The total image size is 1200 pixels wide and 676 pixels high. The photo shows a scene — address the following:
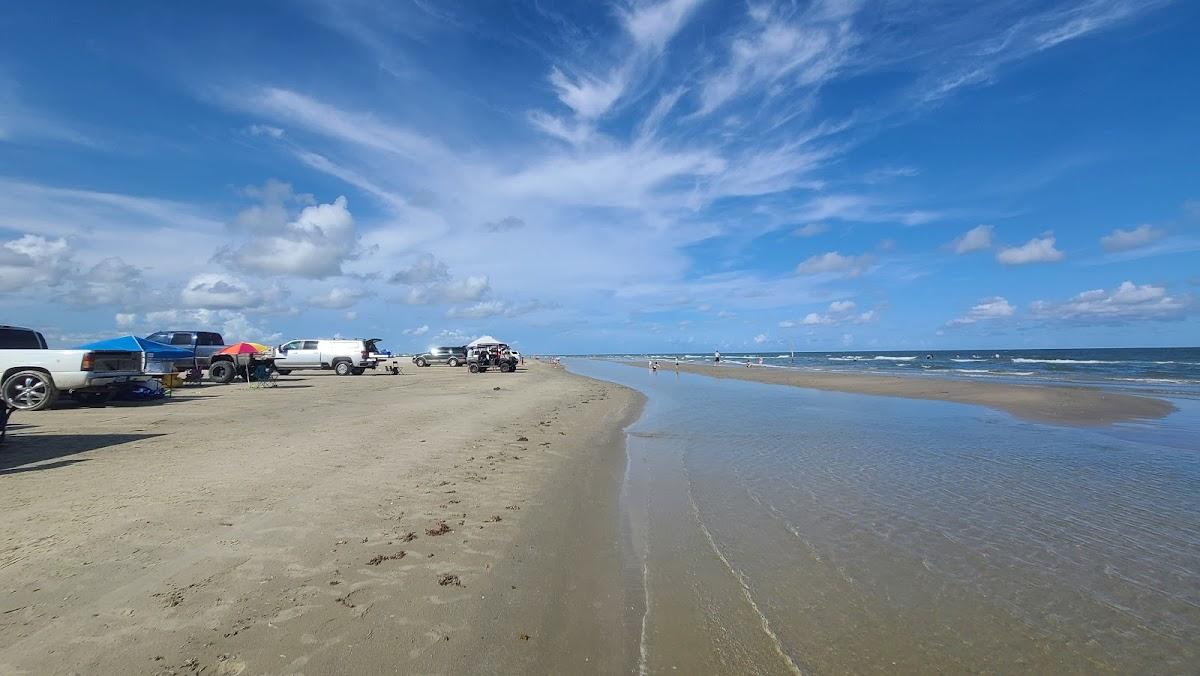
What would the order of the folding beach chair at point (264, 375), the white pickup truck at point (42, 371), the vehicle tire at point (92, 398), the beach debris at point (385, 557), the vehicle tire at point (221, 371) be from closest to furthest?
the beach debris at point (385, 557)
the white pickup truck at point (42, 371)
the vehicle tire at point (92, 398)
the folding beach chair at point (264, 375)
the vehicle tire at point (221, 371)

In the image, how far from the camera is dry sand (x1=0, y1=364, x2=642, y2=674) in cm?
348

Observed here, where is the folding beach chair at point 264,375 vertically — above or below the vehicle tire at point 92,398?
above

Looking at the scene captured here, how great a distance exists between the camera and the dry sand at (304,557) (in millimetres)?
3482

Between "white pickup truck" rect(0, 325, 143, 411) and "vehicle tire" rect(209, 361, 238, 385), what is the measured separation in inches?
427

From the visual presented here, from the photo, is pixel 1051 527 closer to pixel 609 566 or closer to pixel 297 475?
pixel 609 566

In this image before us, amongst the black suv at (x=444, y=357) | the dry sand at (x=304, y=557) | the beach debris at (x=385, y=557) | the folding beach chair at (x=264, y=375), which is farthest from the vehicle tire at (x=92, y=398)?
the black suv at (x=444, y=357)

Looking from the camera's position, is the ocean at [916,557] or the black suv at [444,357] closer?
the ocean at [916,557]

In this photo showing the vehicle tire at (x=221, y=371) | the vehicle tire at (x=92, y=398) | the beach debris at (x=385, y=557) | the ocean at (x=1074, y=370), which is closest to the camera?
the beach debris at (x=385, y=557)

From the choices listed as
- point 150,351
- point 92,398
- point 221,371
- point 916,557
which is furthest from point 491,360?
point 916,557

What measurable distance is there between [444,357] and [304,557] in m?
53.1

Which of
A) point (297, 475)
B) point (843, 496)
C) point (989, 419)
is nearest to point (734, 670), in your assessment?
point (843, 496)

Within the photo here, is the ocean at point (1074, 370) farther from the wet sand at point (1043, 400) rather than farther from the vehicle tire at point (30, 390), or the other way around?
the vehicle tire at point (30, 390)

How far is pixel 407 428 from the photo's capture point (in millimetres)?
12117

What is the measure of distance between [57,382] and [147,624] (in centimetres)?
1455
